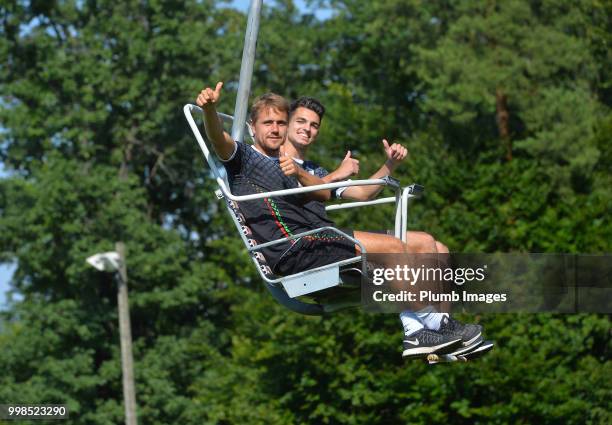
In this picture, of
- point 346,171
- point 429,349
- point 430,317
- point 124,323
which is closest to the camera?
point 429,349

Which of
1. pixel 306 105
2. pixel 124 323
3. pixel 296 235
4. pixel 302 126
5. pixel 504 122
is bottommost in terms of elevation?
pixel 296 235

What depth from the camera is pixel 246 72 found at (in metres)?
6.77

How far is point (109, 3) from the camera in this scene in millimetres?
28484

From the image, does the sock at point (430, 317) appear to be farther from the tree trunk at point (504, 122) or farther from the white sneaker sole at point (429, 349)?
the tree trunk at point (504, 122)

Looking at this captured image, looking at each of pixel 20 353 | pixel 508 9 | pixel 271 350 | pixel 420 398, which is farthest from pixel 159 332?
pixel 508 9

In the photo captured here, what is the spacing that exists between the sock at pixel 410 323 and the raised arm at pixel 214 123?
1201 millimetres

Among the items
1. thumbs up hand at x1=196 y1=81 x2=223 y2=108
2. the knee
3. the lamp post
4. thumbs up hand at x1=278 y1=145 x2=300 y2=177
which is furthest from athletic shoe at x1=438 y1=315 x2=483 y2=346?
Result: the lamp post

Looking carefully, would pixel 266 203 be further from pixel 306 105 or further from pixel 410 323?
pixel 410 323

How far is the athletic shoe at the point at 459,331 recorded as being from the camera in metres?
6.78

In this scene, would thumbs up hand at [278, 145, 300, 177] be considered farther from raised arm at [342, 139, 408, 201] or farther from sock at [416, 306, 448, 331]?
sock at [416, 306, 448, 331]

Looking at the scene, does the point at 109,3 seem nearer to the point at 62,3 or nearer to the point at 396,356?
the point at 62,3

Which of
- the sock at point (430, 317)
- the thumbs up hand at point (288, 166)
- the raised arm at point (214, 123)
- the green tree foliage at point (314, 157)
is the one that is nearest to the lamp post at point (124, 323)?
the green tree foliage at point (314, 157)

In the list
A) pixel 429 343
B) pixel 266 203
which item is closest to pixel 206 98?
pixel 266 203

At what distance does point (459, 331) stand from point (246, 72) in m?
1.67
